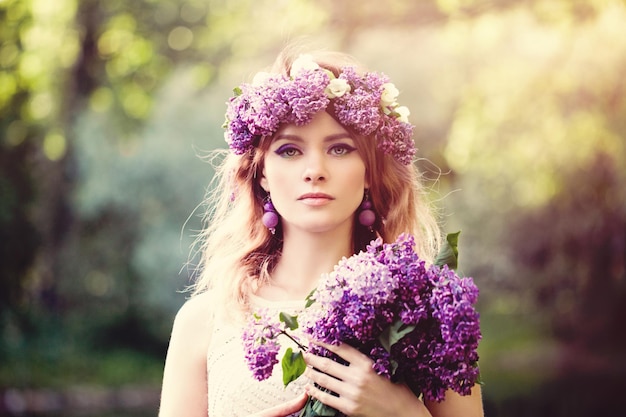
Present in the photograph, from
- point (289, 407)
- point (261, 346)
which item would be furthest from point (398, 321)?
point (289, 407)

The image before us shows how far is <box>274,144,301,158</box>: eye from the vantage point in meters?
2.55

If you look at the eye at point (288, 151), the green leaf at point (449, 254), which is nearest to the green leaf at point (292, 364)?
the green leaf at point (449, 254)

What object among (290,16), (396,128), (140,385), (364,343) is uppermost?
(290,16)

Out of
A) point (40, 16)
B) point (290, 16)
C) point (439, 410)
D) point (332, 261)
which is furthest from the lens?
point (40, 16)

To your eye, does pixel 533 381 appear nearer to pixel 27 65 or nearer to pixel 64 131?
pixel 64 131

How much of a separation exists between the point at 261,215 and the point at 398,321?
92 centimetres

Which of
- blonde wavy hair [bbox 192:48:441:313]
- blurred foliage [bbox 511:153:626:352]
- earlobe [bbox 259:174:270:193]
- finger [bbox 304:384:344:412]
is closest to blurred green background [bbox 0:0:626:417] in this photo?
blurred foliage [bbox 511:153:626:352]

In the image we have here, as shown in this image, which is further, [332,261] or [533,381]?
[533,381]

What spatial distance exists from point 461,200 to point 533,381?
2.79 metres

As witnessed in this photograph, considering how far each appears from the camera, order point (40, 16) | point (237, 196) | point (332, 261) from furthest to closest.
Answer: point (40, 16) < point (237, 196) < point (332, 261)

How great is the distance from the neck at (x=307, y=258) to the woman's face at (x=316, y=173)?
0.27 feet

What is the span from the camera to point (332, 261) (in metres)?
2.66

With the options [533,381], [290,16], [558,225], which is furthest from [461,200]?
[290,16]

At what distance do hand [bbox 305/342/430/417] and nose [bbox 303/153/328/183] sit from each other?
54 centimetres
